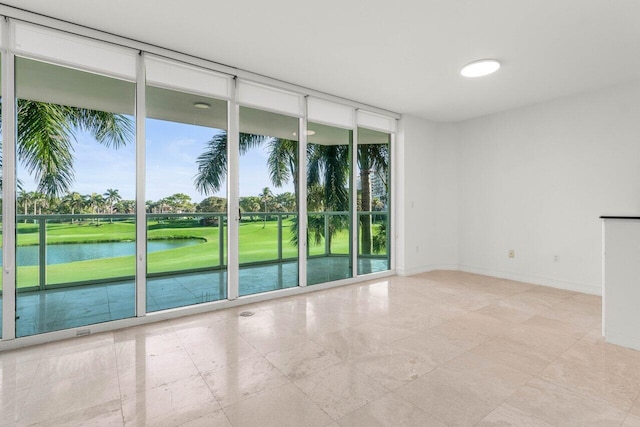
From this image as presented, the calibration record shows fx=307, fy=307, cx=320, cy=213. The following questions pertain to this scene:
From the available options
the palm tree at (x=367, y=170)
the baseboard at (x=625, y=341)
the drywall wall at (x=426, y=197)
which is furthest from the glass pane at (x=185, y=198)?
the baseboard at (x=625, y=341)

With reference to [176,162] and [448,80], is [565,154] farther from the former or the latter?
[176,162]

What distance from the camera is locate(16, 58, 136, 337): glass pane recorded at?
306 centimetres

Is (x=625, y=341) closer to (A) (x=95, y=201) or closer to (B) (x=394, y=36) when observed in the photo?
(B) (x=394, y=36)

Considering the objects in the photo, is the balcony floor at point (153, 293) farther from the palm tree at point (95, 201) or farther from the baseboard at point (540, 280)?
the baseboard at point (540, 280)

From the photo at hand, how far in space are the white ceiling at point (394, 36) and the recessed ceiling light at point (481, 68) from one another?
9 centimetres

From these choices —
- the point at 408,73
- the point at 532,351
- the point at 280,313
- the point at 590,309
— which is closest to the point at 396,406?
the point at 532,351

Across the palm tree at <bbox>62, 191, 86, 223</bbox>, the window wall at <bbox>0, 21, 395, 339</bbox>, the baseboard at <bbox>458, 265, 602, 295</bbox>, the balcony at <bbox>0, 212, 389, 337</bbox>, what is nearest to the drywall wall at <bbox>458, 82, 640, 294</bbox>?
the baseboard at <bbox>458, 265, 602, 295</bbox>

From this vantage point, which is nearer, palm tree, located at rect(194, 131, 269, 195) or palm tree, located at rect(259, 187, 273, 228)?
palm tree, located at rect(194, 131, 269, 195)

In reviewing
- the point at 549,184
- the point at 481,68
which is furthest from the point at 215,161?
the point at 549,184

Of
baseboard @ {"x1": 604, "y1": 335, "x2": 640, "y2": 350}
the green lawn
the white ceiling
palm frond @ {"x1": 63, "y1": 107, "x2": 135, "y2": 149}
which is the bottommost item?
baseboard @ {"x1": 604, "y1": 335, "x2": 640, "y2": 350}

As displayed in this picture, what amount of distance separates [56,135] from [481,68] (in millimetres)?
4820

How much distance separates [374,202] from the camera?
564 centimetres

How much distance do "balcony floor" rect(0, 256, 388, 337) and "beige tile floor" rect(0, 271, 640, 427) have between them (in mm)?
541

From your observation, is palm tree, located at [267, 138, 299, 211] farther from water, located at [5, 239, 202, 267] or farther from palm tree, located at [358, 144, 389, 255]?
water, located at [5, 239, 202, 267]
